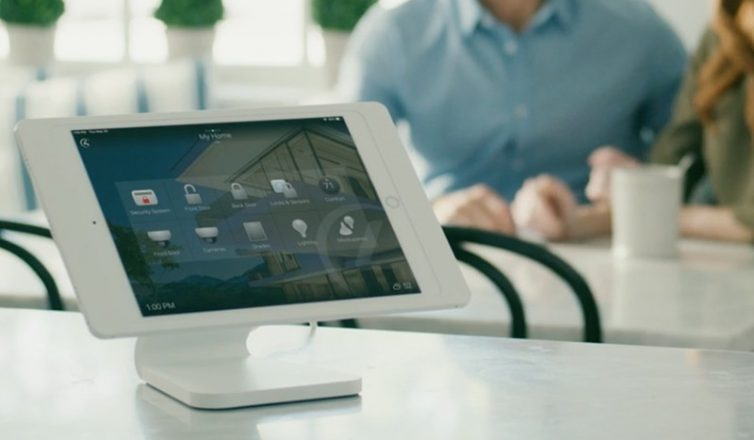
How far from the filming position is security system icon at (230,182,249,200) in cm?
133

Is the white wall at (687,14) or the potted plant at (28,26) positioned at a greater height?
the white wall at (687,14)

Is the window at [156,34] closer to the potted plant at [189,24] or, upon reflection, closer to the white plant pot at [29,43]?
the potted plant at [189,24]

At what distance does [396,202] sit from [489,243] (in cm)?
81

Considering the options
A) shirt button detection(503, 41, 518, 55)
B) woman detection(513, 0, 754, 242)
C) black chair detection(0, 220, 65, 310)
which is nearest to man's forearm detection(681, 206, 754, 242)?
woman detection(513, 0, 754, 242)

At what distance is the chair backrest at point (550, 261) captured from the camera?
79.7 inches

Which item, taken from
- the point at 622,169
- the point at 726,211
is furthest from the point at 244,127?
the point at 726,211

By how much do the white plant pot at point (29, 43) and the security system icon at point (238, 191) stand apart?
4004mm

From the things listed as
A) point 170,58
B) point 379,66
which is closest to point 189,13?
point 170,58

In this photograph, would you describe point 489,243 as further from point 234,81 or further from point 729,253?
point 234,81

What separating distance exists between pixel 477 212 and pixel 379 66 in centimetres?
72

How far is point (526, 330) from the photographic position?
204 centimetres

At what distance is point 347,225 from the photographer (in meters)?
1.35

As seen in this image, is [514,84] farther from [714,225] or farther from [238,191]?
[238,191]

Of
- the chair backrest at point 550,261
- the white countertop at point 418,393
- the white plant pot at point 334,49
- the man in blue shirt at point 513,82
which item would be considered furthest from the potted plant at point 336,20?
the white countertop at point 418,393
